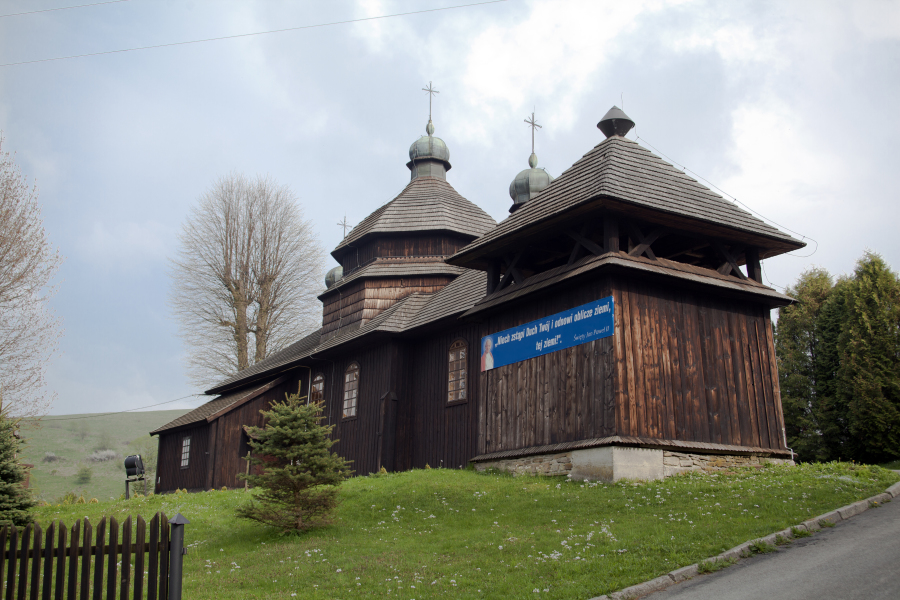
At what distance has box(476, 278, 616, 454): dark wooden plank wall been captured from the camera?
43.7 feet

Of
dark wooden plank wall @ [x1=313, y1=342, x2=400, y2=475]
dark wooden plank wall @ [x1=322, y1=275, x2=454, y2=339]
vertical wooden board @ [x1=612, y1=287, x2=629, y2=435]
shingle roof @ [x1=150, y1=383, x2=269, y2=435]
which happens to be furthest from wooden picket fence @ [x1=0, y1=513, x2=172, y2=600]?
shingle roof @ [x1=150, y1=383, x2=269, y2=435]

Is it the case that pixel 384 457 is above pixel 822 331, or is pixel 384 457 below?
below

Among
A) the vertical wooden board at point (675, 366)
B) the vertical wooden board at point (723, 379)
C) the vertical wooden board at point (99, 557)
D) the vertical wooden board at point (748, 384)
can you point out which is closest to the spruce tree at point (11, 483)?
the vertical wooden board at point (99, 557)

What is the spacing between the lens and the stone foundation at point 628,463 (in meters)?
12.6

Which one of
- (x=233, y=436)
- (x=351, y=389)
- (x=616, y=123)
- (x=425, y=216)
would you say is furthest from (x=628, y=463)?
(x=233, y=436)

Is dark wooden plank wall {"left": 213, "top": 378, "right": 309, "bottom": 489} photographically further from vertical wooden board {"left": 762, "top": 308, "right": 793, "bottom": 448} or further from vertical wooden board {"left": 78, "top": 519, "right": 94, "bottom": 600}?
vertical wooden board {"left": 78, "top": 519, "right": 94, "bottom": 600}

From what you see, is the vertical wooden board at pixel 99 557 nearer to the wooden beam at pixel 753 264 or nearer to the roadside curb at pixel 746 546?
the roadside curb at pixel 746 546

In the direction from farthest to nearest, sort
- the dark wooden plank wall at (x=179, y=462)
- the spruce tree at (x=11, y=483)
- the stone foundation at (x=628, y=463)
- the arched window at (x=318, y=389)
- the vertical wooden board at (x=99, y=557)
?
the dark wooden plank wall at (x=179, y=462) → the arched window at (x=318, y=389) → the stone foundation at (x=628, y=463) → the spruce tree at (x=11, y=483) → the vertical wooden board at (x=99, y=557)

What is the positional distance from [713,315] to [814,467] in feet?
10.6

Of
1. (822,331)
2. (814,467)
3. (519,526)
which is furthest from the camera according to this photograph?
(822,331)

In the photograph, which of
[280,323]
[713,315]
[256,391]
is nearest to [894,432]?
[713,315]

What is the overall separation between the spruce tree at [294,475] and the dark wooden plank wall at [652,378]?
14.1ft

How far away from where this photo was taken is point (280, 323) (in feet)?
107

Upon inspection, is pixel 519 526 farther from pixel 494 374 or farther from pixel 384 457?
pixel 384 457
